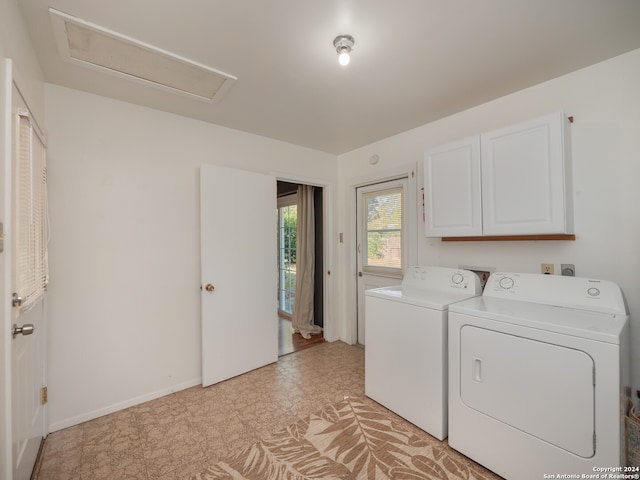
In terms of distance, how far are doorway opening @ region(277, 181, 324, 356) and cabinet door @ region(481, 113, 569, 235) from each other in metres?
2.17

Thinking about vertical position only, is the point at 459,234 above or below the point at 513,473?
above

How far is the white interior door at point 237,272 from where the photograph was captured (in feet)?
8.24

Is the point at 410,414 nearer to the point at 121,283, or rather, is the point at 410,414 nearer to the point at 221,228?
the point at 221,228

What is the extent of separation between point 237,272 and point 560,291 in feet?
8.05

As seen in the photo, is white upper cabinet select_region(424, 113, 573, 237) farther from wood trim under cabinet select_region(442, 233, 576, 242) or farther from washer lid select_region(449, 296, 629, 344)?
washer lid select_region(449, 296, 629, 344)

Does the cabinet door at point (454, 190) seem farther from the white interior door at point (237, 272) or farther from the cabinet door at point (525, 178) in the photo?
the white interior door at point (237, 272)

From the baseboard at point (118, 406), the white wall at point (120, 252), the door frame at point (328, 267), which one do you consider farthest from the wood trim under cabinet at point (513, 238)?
the baseboard at point (118, 406)

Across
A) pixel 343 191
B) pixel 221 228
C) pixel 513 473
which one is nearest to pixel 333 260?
pixel 343 191

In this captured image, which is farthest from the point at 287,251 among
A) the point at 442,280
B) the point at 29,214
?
the point at 29,214

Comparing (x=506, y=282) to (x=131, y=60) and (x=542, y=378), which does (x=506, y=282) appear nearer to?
(x=542, y=378)

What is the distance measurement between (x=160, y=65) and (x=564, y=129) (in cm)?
252

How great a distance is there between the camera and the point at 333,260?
357cm

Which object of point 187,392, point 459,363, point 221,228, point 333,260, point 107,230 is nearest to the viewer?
point 459,363

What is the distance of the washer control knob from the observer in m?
1.92
